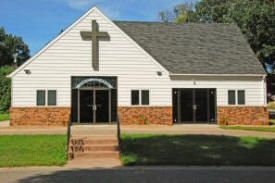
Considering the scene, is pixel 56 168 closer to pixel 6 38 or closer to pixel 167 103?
pixel 167 103

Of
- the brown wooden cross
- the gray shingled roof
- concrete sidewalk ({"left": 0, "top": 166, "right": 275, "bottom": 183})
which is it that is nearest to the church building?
the brown wooden cross

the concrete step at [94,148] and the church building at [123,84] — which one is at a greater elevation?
the church building at [123,84]

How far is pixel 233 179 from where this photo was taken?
8.54 metres

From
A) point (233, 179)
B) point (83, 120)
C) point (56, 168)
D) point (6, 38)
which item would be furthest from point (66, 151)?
point (6, 38)

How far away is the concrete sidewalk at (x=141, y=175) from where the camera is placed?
27.3 feet

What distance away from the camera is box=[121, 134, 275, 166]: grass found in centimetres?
1080

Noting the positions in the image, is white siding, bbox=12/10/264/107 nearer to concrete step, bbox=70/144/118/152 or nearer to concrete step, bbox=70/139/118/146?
concrete step, bbox=70/139/118/146

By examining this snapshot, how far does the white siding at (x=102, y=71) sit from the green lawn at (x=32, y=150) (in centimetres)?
677

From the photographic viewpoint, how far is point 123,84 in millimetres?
22016

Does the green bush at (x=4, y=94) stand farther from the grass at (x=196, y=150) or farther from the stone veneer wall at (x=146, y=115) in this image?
the grass at (x=196, y=150)

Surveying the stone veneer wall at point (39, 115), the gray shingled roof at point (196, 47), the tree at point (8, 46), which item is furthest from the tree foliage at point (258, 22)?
the tree at point (8, 46)

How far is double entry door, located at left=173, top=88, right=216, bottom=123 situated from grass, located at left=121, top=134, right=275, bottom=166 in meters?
8.38

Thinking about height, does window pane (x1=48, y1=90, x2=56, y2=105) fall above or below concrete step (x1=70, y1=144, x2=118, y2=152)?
above

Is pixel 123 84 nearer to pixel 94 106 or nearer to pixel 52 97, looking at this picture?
pixel 94 106
